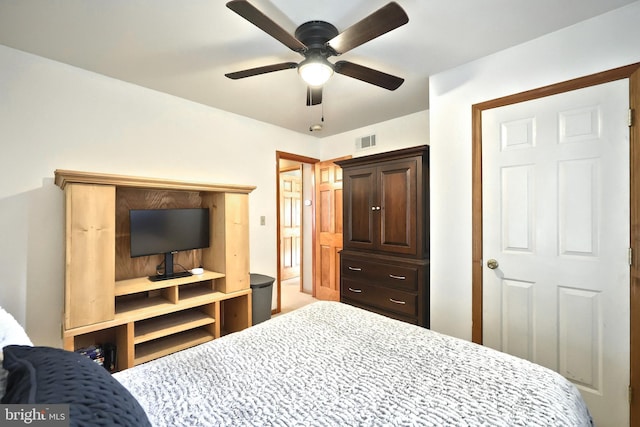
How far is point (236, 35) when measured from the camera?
1.79 meters

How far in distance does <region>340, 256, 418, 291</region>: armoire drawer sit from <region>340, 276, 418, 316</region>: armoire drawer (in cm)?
6

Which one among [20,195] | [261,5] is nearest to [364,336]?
[261,5]

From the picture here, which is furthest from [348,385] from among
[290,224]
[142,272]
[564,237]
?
[290,224]

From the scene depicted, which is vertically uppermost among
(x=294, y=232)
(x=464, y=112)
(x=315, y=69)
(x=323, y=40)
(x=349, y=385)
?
(x=323, y=40)

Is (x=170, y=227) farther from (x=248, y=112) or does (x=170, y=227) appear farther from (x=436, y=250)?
(x=436, y=250)

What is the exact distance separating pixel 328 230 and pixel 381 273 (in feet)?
4.84

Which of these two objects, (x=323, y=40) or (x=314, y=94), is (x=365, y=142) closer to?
(x=314, y=94)

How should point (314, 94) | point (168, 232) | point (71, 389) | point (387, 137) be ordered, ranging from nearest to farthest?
point (71, 389) < point (314, 94) < point (168, 232) < point (387, 137)

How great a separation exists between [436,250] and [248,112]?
255 cm

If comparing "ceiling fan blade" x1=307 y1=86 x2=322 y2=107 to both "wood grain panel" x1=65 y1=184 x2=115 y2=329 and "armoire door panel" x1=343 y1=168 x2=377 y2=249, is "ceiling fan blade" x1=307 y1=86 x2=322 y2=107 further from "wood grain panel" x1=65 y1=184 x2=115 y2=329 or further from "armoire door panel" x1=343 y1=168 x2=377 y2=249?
"wood grain panel" x1=65 y1=184 x2=115 y2=329

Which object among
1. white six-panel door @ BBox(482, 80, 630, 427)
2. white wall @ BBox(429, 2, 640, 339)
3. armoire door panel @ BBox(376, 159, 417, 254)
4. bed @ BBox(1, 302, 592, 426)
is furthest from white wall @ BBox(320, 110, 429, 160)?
bed @ BBox(1, 302, 592, 426)

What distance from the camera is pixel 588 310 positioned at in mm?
1659

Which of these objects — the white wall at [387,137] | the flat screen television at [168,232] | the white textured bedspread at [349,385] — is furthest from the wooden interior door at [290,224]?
→ the white textured bedspread at [349,385]

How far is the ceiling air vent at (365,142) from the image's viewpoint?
3.69m
